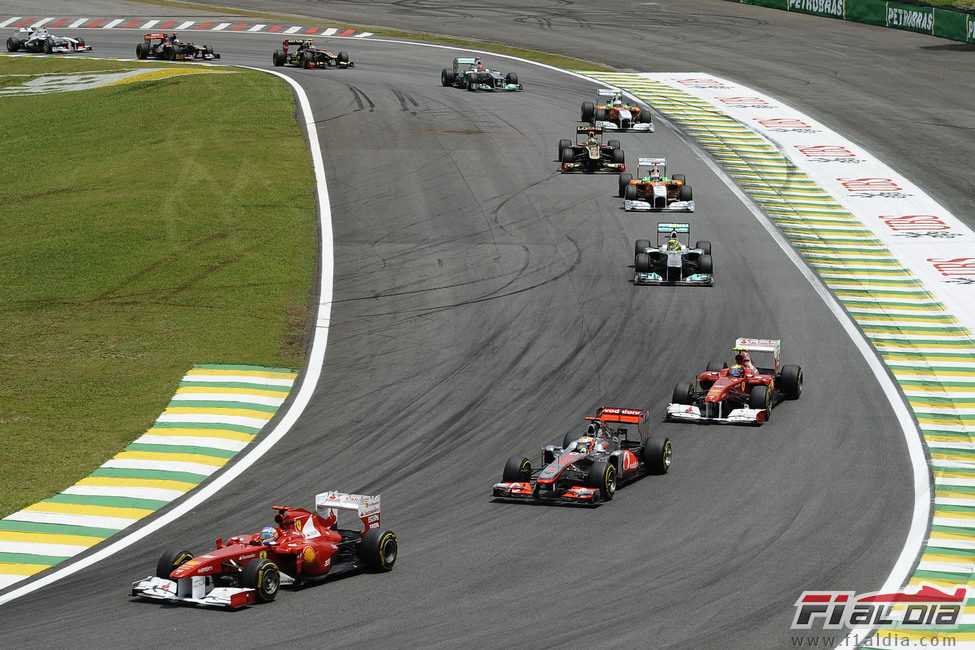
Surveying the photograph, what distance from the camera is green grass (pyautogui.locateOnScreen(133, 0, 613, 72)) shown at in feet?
224

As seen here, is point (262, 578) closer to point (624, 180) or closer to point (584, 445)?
point (584, 445)

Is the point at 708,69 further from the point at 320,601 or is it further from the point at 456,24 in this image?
the point at 320,601

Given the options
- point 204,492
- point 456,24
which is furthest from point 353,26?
point 204,492

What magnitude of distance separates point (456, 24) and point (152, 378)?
55.0 meters

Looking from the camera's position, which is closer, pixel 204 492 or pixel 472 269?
pixel 204 492

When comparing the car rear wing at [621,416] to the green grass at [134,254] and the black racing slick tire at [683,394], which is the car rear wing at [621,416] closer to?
the black racing slick tire at [683,394]

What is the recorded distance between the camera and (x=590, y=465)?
22719 mm

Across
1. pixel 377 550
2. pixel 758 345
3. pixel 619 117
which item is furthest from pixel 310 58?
pixel 377 550

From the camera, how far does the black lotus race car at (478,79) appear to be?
5959 centimetres

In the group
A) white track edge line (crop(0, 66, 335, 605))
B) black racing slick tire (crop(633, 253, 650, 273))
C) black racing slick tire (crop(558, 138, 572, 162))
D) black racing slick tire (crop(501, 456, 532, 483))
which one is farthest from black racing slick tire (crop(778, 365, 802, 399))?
black racing slick tire (crop(558, 138, 572, 162))

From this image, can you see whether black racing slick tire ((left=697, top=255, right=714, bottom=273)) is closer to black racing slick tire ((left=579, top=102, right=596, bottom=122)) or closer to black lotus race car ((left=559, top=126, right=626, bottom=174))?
black lotus race car ((left=559, top=126, right=626, bottom=174))

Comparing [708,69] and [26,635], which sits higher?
[708,69]

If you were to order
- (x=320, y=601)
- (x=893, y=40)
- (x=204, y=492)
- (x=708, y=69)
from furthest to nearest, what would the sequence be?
(x=893, y=40) < (x=708, y=69) < (x=204, y=492) < (x=320, y=601)

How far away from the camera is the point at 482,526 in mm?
20812
